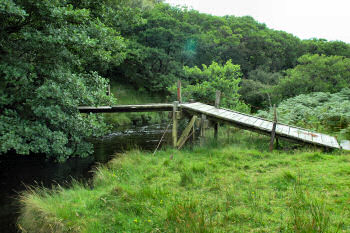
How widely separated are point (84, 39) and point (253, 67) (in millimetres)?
29901

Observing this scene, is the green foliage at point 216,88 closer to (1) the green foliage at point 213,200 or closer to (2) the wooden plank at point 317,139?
(2) the wooden plank at point 317,139

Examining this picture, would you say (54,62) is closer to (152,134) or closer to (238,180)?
(238,180)

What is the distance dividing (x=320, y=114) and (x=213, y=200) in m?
8.93

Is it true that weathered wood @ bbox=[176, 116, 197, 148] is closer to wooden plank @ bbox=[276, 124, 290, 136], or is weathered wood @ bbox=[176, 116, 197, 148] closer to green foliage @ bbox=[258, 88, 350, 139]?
wooden plank @ bbox=[276, 124, 290, 136]

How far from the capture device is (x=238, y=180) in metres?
5.63

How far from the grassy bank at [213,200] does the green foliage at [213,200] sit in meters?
0.01

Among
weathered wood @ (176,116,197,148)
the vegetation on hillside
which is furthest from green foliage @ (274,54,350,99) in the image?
weathered wood @ (176,116,197,148)

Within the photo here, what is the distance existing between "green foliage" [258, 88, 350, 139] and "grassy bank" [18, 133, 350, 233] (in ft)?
12.6

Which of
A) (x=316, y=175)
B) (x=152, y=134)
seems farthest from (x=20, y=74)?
(x=152, y=134)

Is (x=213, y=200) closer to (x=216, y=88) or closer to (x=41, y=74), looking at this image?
(x=41, y=74)

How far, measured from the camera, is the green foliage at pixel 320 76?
17375 mm

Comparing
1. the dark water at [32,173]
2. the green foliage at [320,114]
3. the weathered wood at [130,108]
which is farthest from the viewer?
the weathered wood at [130,108]

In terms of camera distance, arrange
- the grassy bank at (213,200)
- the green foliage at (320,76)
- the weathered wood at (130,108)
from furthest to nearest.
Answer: the green foliage at (320,76)
the weathered wood at (130,108)
the grassy bank at (213,200)

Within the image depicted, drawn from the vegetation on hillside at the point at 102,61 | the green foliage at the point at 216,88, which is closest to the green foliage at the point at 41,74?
the vegetation on hillside at the point at 102,61
